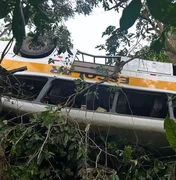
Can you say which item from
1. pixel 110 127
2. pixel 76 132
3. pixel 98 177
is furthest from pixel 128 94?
pixel 98 177

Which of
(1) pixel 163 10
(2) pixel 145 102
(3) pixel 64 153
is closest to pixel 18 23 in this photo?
(1) pixel 163 10

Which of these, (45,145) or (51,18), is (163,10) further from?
(45,145)

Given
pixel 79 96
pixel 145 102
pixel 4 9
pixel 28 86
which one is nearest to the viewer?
pixel 4 9

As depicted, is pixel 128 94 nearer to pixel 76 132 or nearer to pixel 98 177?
pixel 76 132

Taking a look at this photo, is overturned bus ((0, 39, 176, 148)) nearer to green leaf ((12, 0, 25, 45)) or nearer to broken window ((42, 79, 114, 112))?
broken window ((42, 79, 114, 112))

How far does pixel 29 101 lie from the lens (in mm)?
4586

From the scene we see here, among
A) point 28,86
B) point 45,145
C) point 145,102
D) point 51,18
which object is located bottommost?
point 45,145

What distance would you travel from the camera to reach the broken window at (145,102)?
4.95 m

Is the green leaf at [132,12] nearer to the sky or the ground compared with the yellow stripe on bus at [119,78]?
nearer to the sky

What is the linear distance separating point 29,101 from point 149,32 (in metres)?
1.61

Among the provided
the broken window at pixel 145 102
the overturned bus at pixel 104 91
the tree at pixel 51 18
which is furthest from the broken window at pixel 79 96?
the tree at pixel 51 18

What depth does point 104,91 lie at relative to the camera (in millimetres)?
4953

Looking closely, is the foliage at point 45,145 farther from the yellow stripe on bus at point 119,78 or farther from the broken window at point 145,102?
the broken window at point 145,102

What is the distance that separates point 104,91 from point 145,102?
603 mm
